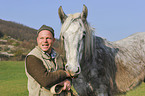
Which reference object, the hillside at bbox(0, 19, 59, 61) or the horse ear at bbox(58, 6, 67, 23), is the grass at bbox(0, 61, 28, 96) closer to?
the horse ear at bbox(58, 6, 67, 23)

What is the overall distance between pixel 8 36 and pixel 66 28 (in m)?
39.1

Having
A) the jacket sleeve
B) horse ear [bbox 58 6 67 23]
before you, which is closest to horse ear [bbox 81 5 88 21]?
horse ear [bbox 58 6 67 23]

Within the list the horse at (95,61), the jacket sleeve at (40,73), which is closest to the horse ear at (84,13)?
the horse at (95,61)

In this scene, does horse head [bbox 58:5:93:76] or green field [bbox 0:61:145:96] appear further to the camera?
green field [bbox 0:61:145:96]

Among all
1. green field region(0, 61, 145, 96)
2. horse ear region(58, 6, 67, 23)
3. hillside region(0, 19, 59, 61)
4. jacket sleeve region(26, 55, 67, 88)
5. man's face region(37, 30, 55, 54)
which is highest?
hillside region(0, 19, 59, 61)

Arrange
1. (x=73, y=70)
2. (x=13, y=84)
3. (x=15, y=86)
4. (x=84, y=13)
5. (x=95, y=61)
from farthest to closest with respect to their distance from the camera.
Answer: (x=13, y=84) < (x=15, y=86) < (x=95, y=61) < (x=84, y=13) < (x=73, y=70)

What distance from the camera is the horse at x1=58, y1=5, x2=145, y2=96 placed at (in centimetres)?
236

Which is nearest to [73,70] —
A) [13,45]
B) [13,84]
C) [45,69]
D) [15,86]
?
[45,69]

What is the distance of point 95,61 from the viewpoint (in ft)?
10.4

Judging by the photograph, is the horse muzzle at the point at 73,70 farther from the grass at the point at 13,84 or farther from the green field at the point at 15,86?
the grass at the point at 13,84

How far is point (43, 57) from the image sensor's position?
1.86 metres

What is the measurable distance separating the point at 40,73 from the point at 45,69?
0.07m

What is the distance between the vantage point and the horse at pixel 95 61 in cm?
236

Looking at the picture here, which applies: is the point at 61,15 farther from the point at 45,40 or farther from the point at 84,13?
the point at 45,40
